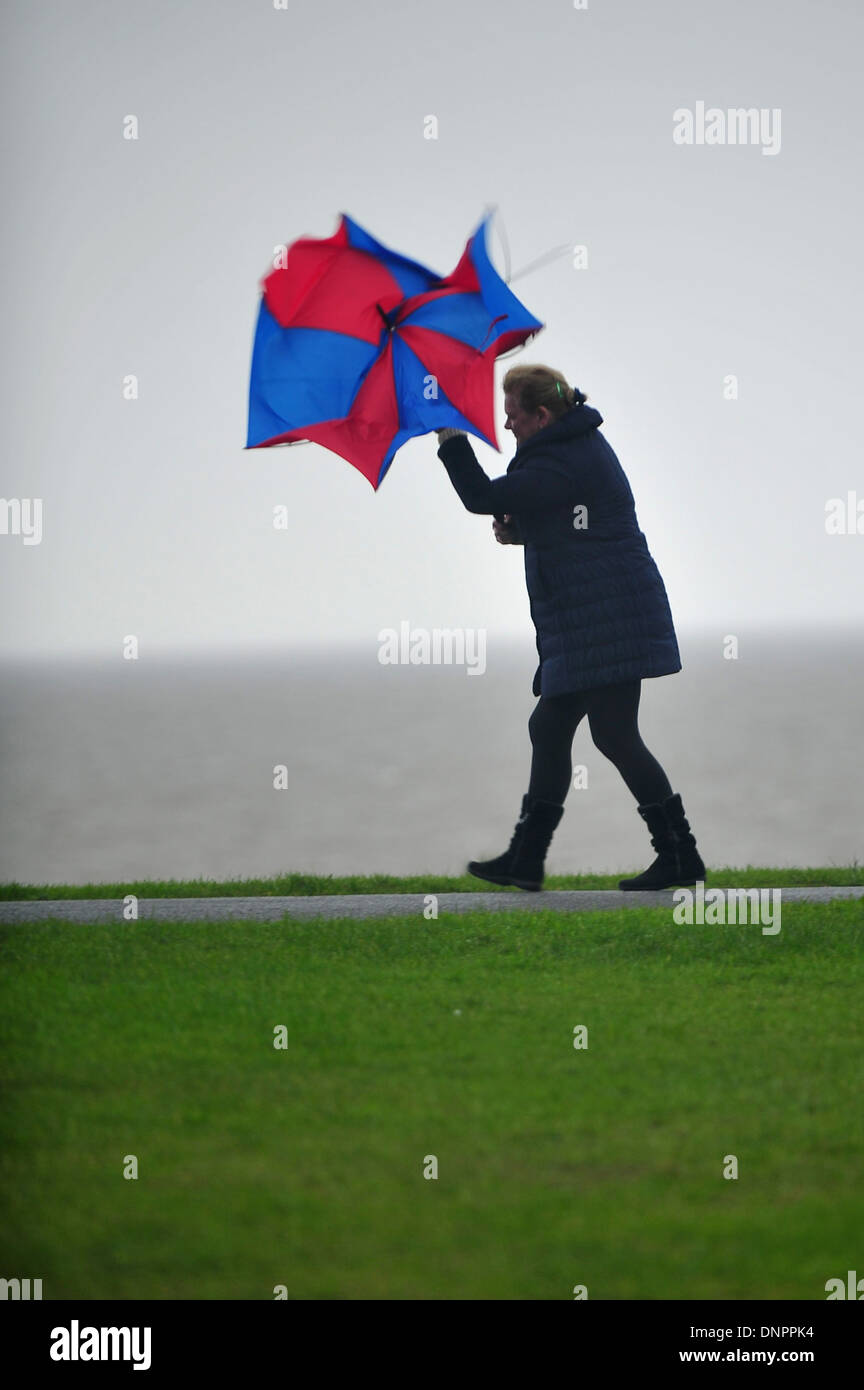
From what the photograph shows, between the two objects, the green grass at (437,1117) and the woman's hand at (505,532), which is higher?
the woman's hand at (505,532)

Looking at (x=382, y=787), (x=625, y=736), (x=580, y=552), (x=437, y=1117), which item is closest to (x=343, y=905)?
(x=625, y=736)

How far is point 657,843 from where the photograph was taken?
6965 mm

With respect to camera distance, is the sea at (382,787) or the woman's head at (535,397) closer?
the woman's head at (535,397)

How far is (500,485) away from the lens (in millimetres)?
6660

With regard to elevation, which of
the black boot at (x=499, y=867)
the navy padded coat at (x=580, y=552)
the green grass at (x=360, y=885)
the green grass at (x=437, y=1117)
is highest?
the navy padded coat at (x=580, y=552)

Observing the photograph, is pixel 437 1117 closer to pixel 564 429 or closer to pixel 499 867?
pixel 499 867

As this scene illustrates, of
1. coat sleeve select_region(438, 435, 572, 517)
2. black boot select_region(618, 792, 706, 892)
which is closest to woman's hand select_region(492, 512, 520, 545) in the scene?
coat sleeve select_region(438, 435, 572, 517)

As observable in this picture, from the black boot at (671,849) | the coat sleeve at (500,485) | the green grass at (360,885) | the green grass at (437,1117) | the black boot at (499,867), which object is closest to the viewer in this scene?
the green grass at (437,1117)

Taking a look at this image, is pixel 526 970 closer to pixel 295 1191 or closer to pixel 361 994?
pixel 361 994

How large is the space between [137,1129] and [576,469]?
13.0 ft

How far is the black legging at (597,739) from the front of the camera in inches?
267

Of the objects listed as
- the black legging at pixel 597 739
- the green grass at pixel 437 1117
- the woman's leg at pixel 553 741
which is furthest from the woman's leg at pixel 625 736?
the green grass at pixel 437 1117

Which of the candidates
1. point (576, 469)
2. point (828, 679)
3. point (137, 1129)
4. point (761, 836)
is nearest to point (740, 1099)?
point (137, 1129)

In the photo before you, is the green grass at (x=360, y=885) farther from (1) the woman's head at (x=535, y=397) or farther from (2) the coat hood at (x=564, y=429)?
(1) the woman's head at (x=535, y=397)
